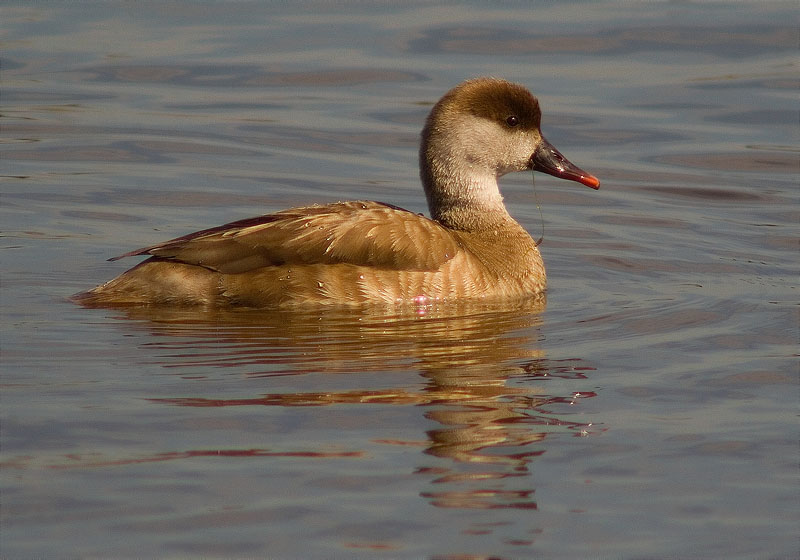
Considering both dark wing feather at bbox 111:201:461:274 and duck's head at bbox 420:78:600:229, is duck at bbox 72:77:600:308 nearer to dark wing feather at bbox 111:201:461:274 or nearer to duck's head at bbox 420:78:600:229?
dark wing feather at bbox 111:201:461:274

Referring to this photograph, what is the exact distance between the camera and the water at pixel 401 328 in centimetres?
556

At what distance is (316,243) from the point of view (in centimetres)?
870

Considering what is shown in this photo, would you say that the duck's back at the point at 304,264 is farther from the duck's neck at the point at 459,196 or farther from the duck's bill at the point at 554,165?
the duck's bill at the point at 554,165

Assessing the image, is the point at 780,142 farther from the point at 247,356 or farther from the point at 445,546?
the point at 445,546

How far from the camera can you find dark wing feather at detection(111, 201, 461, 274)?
866 centimetres

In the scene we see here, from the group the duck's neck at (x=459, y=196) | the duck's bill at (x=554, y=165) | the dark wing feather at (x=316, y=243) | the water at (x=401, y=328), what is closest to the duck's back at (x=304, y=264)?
the dark wing feather at (x=316, y=243)

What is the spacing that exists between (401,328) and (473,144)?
182 cm

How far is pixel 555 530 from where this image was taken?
18.0ft

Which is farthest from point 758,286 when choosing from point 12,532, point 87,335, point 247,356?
point 12,532

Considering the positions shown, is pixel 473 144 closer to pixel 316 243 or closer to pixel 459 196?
pixel 459 196

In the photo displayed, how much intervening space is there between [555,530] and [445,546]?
468 mm

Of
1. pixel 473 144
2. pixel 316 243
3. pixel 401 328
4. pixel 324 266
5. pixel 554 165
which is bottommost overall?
pixel 401 328

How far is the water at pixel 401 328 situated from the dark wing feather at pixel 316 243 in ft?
1.16

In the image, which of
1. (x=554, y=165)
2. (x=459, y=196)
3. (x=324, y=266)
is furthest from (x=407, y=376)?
(x=554, y=165)
